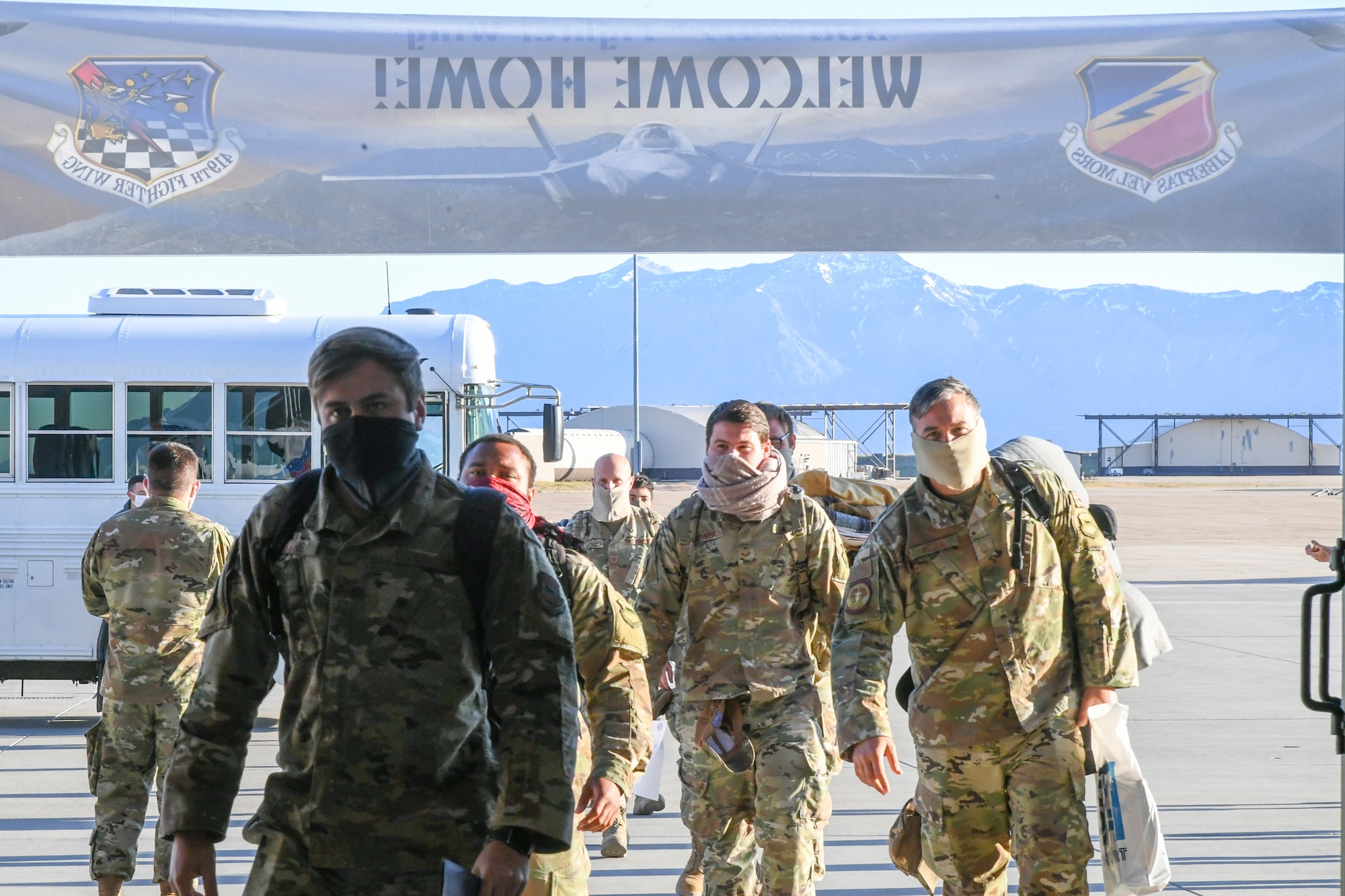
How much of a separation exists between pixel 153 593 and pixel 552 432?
421cm

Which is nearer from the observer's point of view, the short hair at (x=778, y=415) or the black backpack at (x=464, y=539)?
A: the black backpack at (x=464, y=539)

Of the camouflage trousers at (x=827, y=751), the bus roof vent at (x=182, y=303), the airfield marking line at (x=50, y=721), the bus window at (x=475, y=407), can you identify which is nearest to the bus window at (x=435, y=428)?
the bus window at (x=475, y=407)

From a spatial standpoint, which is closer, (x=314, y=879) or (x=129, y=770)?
(x=314, y=879)

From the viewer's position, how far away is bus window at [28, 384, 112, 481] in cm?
1027

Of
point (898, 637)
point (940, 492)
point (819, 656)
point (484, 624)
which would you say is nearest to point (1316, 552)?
point (819, 656)

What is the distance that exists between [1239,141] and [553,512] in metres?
34.9

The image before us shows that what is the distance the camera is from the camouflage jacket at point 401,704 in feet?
8.31

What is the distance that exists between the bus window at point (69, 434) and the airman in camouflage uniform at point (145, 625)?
4197mm

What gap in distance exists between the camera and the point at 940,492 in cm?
446

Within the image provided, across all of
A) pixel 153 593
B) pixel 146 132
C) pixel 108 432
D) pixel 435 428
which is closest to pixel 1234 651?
pixel 435 428

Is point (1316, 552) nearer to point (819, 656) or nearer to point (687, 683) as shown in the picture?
point (819, 656)

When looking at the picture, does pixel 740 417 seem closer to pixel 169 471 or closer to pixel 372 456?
pixel 169 471

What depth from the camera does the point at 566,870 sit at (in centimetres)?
384

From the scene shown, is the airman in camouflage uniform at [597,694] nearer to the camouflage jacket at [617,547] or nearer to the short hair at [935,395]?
the short hair at [935,395]
